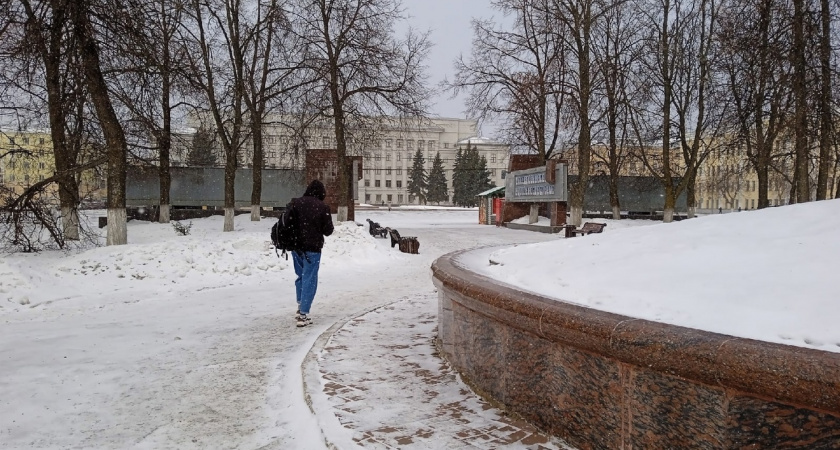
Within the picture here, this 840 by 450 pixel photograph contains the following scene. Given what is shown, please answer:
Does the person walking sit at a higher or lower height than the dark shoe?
higher

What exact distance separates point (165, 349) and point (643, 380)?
4.37 meters

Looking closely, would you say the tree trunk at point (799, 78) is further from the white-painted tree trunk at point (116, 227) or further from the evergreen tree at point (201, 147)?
the evergreen tree at point (201, 147)

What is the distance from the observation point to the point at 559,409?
9.57 feet

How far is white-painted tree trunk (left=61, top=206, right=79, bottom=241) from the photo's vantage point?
13352 millimetres

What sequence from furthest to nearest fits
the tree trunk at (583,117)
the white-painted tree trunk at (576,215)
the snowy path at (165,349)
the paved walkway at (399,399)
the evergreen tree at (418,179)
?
the evergreen tree at (418,179)
the white-painted tree trunk at (576,215)
the tree trunk at (583,117)
the snowy path at (165,349)
the paved walkway at (399,399)

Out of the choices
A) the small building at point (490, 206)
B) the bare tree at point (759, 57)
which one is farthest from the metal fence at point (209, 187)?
the bare tree at point (759, 57)

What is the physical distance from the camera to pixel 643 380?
242 cm

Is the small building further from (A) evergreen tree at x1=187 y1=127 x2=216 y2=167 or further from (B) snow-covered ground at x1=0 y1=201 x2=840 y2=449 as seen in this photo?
(B) snow-covered ground at x1=0 y1=201 x2=840 y2=449

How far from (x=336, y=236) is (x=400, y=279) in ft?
14.5

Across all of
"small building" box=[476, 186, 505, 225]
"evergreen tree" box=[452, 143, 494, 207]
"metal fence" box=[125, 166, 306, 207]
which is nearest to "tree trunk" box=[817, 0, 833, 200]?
Answer: "small building" box=[476, 186, 505, 225]

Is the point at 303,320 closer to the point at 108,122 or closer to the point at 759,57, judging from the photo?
the point at 108,122

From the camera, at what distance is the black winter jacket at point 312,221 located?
632 cm

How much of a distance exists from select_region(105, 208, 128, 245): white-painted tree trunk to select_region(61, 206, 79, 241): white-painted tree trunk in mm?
1547

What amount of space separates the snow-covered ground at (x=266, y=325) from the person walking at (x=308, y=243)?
309 mm
